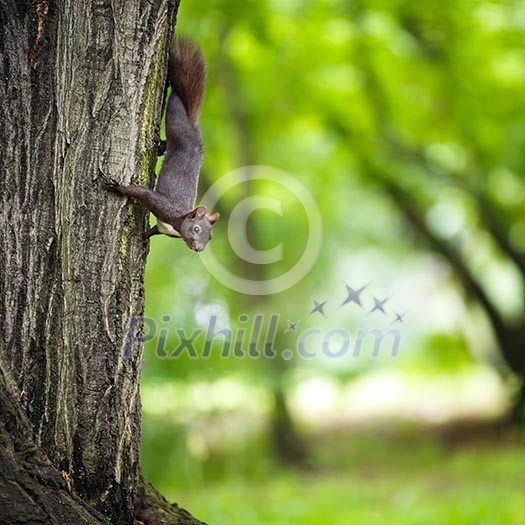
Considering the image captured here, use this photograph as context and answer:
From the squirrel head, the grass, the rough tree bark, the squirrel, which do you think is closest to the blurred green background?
the grass

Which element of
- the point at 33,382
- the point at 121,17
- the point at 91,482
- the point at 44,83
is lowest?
the point at 91,482

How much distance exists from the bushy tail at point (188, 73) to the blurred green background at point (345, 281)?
274 centimetres

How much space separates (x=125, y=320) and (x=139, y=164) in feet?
1.45

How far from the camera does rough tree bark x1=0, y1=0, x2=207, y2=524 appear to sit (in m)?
2.10

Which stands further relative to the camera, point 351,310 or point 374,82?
point 351,310

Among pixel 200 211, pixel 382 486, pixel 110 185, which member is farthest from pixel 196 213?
pixel 382 486

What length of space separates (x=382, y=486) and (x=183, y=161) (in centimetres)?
534

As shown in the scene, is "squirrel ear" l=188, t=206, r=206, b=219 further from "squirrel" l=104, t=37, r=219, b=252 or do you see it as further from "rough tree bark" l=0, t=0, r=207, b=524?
"rough tree bark" l=0, t=0, r=207, b=524

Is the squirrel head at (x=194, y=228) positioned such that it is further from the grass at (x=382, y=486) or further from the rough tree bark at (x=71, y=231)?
the grass at (x=382, y=486)

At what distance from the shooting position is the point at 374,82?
769cm

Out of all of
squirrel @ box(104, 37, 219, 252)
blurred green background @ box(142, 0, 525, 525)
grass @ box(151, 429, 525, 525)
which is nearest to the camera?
squirrel @ box(104, 37, 219, 252)

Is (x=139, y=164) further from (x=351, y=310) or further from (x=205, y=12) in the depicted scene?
(x=351, y=310)

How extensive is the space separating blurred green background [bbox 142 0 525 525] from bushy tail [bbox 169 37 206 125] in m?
2.74

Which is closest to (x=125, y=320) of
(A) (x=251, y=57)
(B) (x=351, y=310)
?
(A) (x=251, y=57)
